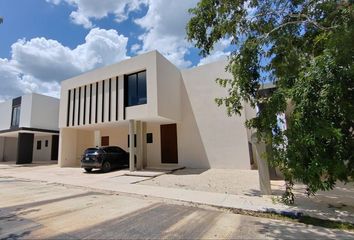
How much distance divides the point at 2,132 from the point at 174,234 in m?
26.2

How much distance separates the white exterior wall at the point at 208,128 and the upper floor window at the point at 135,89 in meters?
3.44

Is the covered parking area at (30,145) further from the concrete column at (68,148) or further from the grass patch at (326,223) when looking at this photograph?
the grass patch at (326,223)

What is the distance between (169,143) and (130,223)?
1159 centimetres

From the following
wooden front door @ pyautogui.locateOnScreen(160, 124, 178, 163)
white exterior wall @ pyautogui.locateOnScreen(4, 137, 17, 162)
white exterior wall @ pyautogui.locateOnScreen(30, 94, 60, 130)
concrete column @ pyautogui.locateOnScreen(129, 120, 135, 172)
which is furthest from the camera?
white exterior wall @ pyautogui.locateOnScreen(4, 137, 17, 162)

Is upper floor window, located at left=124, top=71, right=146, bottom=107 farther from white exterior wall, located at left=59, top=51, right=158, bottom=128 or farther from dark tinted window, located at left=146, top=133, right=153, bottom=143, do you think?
dark tinted window, located at left=146, top=133, right=153, bottom=143

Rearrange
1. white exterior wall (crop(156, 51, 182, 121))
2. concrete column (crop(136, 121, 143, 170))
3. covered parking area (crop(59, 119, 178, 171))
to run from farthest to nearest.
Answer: covered parking area (crop(59, 119, 178, 171)), concrete column (crop(136, 121, 143, 170)), white exterior wall (crop(156, 51, 182, 121))

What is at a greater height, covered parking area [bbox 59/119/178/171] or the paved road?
covered parking area [bbox 59/119/178/171]

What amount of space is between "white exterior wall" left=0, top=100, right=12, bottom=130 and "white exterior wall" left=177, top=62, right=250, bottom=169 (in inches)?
755

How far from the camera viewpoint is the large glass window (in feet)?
75.4

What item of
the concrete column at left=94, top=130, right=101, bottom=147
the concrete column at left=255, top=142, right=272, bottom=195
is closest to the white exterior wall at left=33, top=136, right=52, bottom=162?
the concrete column at left=94, top=130, right=101, bottom=147

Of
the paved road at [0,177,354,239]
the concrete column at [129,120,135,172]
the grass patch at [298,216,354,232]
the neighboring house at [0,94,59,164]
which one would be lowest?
the grass patch at [298,216,354,232]

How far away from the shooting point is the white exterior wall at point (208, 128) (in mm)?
13977

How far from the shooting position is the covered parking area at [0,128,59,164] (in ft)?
73.1

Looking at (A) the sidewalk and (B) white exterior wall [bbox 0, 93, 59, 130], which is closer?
(A) the sidewalk
